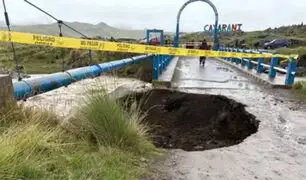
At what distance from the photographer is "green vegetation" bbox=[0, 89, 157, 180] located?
2.43 metres

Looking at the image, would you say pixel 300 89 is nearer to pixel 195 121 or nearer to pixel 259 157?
pixel 195 121

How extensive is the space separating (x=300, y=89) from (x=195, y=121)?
4.30 meters

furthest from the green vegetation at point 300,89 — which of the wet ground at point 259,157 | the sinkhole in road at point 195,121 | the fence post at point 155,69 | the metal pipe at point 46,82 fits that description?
the metal pipe at point 46,82

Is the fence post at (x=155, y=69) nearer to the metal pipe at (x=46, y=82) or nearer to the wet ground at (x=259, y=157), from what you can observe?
the wet ground at (x=259, y=157)

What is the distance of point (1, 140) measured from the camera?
2.38 m

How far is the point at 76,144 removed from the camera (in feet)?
11.2

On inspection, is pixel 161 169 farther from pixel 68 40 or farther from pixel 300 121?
pixel 300 121

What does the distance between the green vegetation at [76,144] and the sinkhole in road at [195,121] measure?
1.46 metres

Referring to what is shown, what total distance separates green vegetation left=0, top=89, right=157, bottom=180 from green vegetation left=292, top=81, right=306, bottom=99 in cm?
660

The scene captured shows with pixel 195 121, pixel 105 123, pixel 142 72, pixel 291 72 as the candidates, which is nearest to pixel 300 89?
pixel 291 72

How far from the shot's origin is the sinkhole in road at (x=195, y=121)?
5.90 metres

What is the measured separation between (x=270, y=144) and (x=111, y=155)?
268cm

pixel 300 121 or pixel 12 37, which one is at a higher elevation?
pixel 12 37

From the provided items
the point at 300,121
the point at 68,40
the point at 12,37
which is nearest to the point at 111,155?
the point at 12,37
